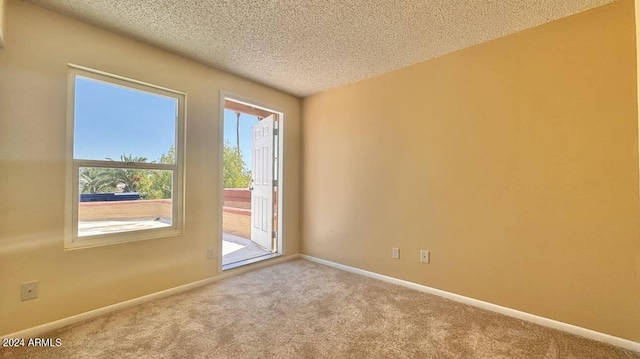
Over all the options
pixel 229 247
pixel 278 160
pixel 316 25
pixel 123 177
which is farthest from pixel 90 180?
pixel 229 247

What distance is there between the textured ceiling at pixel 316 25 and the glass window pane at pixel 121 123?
51 centimetres

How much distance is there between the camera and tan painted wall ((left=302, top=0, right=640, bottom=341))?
184 cm

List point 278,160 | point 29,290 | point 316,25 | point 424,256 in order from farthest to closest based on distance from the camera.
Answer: point 278,160
point 424,256
point 316,25
point 29,290

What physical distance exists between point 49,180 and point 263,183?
2.38 metres

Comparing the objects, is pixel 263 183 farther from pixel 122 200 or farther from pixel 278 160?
pixel 122 200

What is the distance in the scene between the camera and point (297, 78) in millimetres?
3234

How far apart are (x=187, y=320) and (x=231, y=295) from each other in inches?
20.4

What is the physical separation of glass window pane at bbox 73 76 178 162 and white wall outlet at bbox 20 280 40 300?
3.16 ft

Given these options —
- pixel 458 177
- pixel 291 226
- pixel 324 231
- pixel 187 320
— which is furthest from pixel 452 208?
pixel 187 320

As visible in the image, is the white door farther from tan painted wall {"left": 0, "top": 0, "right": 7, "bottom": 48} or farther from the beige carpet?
tan painted wall {"left": 0, "top": 0, "right": 7, "bottom": 48}

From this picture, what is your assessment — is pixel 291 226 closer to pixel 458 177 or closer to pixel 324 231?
pixel 324 231

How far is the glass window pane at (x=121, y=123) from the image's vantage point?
2.19 m

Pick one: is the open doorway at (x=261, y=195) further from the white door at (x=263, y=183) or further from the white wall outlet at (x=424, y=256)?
the white wall outlet at (x=424, y=256)

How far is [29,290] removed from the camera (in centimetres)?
190
